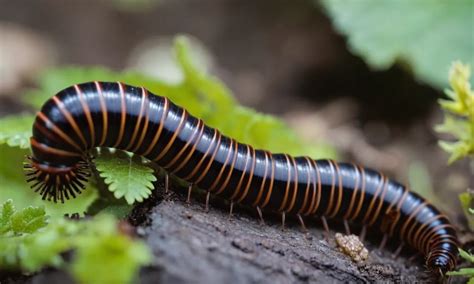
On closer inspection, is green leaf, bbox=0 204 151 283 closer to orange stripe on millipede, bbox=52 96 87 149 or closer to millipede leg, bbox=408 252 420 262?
orange stripe on millipede, bbox=52 96 87 149

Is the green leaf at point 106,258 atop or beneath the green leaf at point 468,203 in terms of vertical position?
beneath

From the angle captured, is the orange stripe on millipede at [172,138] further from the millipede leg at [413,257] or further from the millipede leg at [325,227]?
the millipede leg at [413,257]

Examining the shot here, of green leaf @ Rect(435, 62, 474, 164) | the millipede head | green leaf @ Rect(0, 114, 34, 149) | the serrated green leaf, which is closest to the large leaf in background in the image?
green leaf @ Rect(435, 62, 474, 164)

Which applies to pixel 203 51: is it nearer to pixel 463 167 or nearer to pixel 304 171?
pixel 463 167

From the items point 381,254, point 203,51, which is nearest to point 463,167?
point 381,254

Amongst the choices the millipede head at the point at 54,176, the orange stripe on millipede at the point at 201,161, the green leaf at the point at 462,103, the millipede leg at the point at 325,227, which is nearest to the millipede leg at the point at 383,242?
the millipede leg at the point at 325,227
